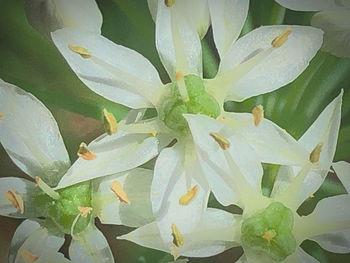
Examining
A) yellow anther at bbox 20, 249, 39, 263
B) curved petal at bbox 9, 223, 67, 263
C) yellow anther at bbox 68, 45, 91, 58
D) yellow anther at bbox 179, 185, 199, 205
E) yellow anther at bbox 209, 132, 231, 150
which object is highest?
yellow anther at bbox 68, 45, 91, 58

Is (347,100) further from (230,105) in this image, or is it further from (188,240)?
(188,240)

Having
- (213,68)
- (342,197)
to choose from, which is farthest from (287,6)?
(342,197)

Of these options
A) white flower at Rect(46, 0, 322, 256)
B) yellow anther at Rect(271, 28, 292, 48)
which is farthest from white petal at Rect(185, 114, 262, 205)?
yellow anther at Rect(271, 28, 292, 48)

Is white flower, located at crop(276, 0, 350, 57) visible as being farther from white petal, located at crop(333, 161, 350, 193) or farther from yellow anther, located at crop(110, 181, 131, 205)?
yellow anther, located at crop(110, 181, 131, 205)

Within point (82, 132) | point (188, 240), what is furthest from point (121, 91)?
point (188, 240)

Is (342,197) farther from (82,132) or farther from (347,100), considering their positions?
(82,132)

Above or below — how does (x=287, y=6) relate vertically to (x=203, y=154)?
above

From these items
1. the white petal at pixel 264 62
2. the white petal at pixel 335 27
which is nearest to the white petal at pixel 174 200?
the white petal at pixel 264 62
